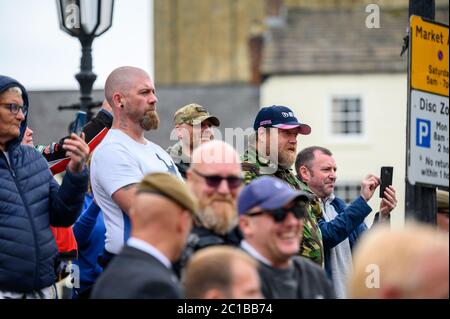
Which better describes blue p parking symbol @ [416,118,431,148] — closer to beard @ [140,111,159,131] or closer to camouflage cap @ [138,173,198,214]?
beard @ [140,111,159,131]

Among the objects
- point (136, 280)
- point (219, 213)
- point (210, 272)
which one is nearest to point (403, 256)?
point (210, 272)

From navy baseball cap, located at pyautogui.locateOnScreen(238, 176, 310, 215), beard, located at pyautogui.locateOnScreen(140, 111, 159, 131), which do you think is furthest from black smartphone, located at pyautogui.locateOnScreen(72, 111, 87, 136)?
navy baseball cap, located at pyautogui.locateOnScreen(238, 176, 310, 215)

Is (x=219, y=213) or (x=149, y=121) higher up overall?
(x=149, y=121)

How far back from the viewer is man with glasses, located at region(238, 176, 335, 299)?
7312 millimetres

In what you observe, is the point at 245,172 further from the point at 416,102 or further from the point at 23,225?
the point at 23,225

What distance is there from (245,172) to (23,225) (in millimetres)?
2017

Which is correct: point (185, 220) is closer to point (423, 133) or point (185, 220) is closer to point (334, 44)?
point (423, 133)

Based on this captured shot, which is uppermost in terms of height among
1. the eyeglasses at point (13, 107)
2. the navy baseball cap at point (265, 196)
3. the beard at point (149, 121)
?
the eyeglasses at point (13, 107)

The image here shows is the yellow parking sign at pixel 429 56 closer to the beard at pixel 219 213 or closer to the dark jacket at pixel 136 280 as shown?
the beard at pixel 219 213

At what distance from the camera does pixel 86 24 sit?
12148 millimetres

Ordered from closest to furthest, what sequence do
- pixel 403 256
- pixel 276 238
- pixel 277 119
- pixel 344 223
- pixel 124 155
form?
pixel 403 256 < pixel 276 238 < pixel 124 155 < pixel 344 223 < pixel 277 119

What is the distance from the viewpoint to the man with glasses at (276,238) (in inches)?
Answer: 288

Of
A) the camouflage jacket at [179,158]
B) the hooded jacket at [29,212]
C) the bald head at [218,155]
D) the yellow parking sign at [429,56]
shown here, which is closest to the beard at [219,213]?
→ the bald head at [218,155]

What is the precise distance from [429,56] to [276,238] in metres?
2.41
